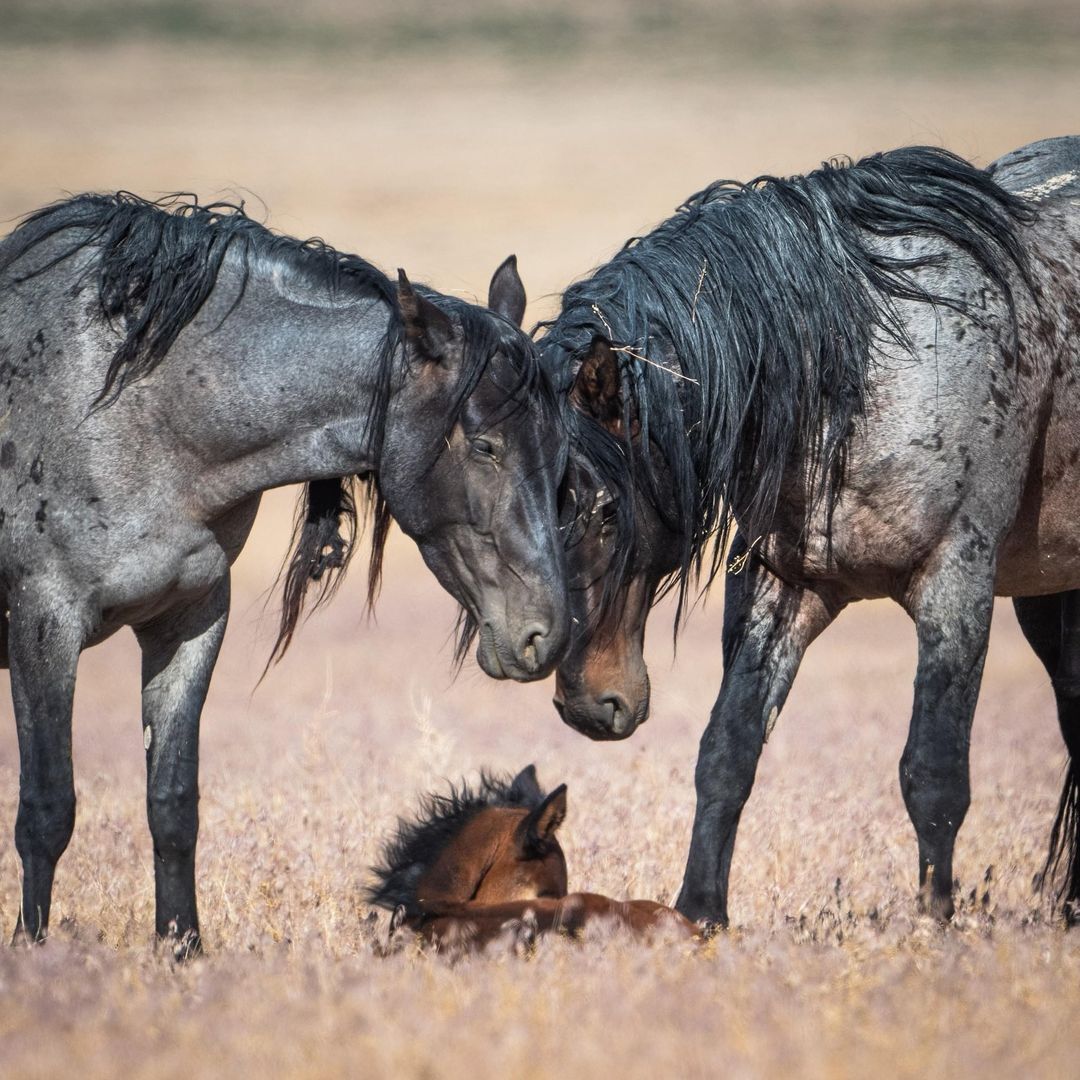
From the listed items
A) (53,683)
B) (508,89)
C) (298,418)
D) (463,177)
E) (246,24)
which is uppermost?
(246,24)

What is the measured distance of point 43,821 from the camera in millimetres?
4285

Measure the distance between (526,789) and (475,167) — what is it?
38.7 metres

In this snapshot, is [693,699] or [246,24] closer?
[693,699]

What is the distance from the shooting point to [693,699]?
1145 centimetres

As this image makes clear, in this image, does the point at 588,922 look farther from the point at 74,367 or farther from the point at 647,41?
the point at 647,41

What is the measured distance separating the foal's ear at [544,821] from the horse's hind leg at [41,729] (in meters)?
1.27

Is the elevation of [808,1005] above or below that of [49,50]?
below

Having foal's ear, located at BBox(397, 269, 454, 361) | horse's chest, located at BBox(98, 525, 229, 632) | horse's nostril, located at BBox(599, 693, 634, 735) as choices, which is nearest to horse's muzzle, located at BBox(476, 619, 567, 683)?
horse's nostril, located at BBox(599, 693, 634, 735)

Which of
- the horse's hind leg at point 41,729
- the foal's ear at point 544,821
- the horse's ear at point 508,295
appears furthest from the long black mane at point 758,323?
the horse's hind leg at point 41,729

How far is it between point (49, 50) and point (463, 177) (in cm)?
2275

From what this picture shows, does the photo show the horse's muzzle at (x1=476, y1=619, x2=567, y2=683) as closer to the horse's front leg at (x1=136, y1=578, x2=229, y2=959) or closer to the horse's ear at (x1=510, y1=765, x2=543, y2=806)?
the horse's ear at (x1=510, y1=765, x2=543, y2=806)

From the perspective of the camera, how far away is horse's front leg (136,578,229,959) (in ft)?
15.1

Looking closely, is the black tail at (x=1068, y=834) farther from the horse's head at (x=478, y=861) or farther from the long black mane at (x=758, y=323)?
the horse's head at (x=478, y=861)

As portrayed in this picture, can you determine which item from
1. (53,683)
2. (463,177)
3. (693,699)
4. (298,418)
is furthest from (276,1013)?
(463,177)
